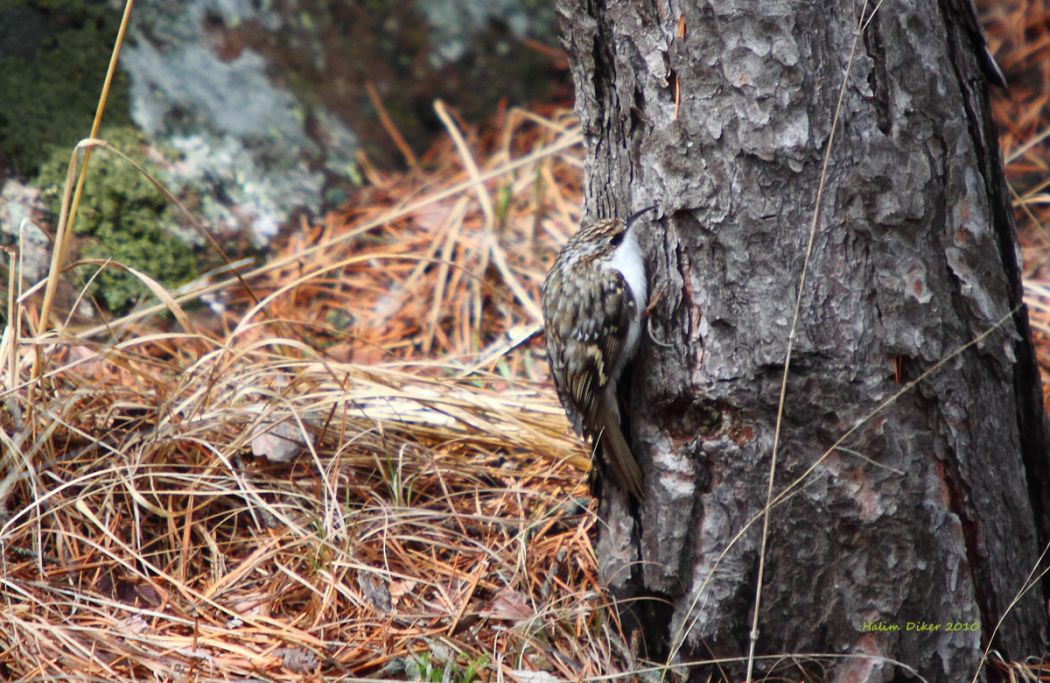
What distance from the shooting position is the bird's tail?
8.07ft

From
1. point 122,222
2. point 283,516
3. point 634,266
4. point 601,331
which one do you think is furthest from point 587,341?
point 122,222

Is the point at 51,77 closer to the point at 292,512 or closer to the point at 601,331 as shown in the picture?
the point at 292,512

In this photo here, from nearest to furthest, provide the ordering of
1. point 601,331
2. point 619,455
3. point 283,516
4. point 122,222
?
point 619,455 → point 601,331 → point 283,516 → point 122,222

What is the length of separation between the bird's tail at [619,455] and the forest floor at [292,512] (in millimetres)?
393

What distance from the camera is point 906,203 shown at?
7.07 feet

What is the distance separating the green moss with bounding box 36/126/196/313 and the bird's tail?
218 centimetres

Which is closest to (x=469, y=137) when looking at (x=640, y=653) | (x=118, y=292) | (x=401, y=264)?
(x=401, y=264)

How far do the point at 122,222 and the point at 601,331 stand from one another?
227cm

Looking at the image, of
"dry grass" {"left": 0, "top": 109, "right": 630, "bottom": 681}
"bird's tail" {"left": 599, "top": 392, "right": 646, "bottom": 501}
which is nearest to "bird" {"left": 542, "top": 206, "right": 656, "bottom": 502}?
"bird's tail" {"left": 599, "top": 392, "right": 646, "bottom": 501}

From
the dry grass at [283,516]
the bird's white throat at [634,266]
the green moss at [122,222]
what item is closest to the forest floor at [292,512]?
the dry grass at [283,516]

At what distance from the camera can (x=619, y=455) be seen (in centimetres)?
246

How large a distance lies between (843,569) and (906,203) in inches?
35.7

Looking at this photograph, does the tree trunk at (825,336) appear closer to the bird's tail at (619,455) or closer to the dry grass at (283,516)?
the bird's tail at (619,455)

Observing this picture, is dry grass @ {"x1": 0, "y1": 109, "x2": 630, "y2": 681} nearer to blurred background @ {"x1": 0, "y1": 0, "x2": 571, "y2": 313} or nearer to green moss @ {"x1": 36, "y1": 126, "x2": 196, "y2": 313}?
green moss @ {"x1": 36, "y1": 126, "x2": 196, "y2": 313}
